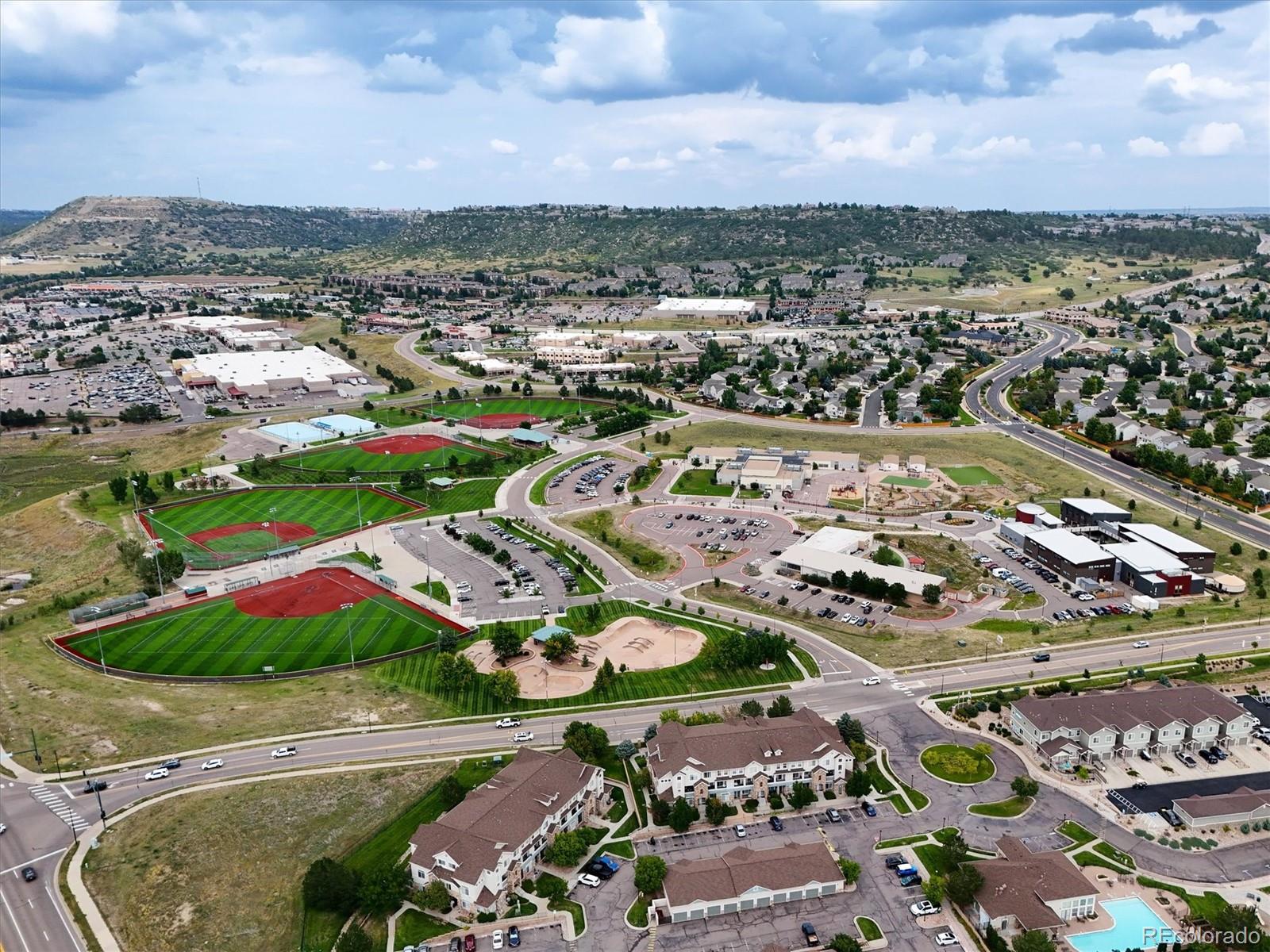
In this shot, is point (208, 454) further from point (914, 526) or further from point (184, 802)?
point (914, 526)

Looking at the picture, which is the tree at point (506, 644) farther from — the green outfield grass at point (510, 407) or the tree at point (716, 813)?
the green outfield grass at point (510, 407)

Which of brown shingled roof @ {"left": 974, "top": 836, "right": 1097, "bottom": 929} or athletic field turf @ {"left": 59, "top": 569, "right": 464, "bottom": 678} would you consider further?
athletic field turf @ {"left": 59, "top": 569, "right": 464, "bottom": 678}


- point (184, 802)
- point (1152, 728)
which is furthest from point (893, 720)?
point (184, 802)

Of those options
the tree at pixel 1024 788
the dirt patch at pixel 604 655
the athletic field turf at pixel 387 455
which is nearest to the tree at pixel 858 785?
the tree at pixel 1024 788

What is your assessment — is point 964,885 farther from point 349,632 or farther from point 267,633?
point 267,633

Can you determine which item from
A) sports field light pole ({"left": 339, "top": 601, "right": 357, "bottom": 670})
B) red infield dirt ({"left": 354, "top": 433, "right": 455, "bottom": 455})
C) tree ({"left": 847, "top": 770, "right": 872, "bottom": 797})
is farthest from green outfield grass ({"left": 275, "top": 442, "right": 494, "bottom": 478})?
tree ({"left": 847, "top": 770, "right": 872, "bottom": 797})

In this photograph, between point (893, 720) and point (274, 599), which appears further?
point (274, 599)

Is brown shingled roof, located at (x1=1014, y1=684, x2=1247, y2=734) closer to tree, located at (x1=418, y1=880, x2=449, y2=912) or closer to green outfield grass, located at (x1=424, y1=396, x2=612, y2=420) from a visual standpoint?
tree, located at (x1=418, y1=880, x2=449, y2=912)
